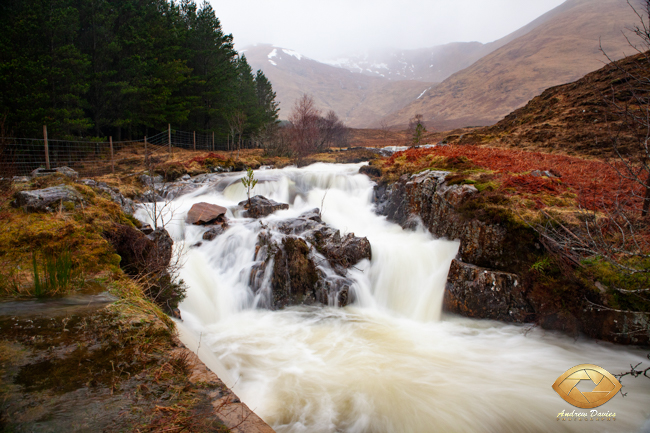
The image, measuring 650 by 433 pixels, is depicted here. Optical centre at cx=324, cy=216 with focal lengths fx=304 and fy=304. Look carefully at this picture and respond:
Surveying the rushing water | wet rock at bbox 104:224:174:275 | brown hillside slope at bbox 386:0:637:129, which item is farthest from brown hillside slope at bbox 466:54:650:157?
brown hillside slope at bbox 386:0:637:129

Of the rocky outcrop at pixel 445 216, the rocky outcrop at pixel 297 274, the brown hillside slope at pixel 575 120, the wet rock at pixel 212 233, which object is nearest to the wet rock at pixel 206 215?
the wet rock at pixel 212 233

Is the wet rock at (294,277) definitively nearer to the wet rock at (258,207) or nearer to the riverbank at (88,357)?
the riverbank at (88,357)

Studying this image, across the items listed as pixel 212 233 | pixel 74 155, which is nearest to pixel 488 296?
pixel 212 233

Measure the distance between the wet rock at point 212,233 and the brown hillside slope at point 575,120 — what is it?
47.9ft

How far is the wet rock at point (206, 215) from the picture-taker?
10.2m

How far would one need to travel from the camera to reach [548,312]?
20.6 feet

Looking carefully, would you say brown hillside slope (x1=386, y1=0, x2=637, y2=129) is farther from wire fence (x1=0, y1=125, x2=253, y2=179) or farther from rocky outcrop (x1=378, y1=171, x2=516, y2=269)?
rocky outcrop (x1=378, y1=171, x2=516, y2=269)

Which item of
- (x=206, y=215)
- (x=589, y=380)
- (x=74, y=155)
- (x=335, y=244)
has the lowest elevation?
(x=589, y=380)

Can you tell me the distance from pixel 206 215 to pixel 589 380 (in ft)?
33.6

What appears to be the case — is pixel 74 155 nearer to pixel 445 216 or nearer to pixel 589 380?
pixel 445 216

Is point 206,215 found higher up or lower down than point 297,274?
higher up

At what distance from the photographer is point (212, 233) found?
949 cm

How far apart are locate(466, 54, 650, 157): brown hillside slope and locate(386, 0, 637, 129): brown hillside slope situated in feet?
295

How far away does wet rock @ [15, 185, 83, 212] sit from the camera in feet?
18.1
